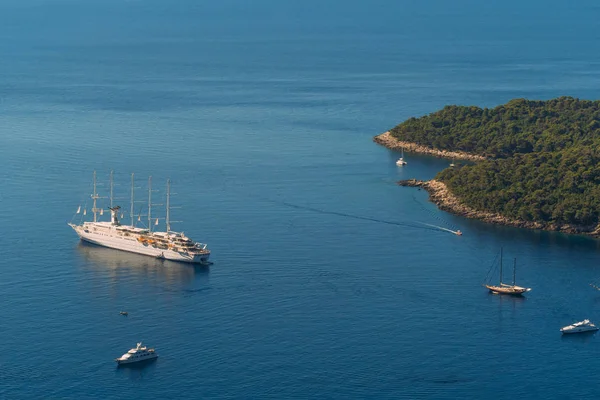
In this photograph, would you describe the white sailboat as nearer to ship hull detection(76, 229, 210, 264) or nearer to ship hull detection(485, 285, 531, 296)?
ship hull detection(485, 285, 531, 296)

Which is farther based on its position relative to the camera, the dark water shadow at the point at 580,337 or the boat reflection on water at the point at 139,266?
the boat reflection on water at the point at 139,266

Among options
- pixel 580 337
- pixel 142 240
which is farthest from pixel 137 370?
pixel 580 337

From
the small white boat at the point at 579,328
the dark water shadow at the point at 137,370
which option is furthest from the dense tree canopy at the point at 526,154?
the dark water shadow at the point at 137,370

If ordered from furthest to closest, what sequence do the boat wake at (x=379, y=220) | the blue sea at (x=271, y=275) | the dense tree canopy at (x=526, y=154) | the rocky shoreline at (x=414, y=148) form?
the rocky shoreline at (x=414, y=148) → the dense tree canopy at (x=526, y=154) → the boat wake at (x=379, y=220) → the blue sea at (x=271, y=275)

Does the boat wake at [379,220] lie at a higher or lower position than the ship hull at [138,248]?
higher

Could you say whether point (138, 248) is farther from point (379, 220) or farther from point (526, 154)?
point (526, 154)

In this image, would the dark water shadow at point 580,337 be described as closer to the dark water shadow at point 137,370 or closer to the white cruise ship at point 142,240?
the dark water shadow at point 137,370

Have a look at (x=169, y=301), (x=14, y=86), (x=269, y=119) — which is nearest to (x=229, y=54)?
(x=14, y=86)
